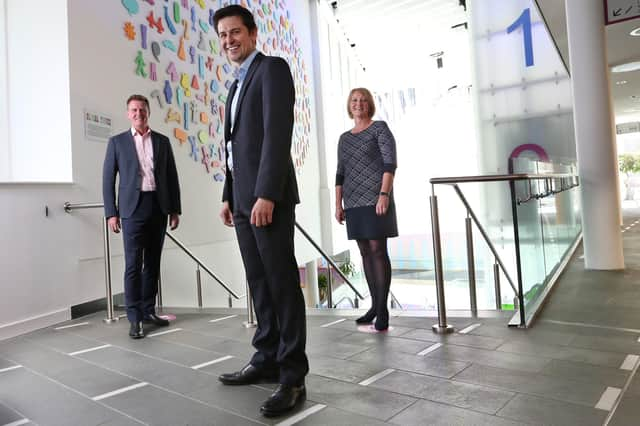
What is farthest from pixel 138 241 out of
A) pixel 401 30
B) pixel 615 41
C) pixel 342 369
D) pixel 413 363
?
pixel 401 30

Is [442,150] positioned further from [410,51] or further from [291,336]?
[291,336]

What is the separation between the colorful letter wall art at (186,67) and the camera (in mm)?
4273

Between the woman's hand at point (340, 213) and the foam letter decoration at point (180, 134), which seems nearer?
the woman's hand at point (340, 213)

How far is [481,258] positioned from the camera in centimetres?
933

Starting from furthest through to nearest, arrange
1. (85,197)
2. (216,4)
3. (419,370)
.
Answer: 1. (216,4)
2. (85,197)
3. (419,370)

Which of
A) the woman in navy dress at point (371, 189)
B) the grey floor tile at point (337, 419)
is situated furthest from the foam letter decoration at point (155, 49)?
the grey floor tile at point (337, 419)

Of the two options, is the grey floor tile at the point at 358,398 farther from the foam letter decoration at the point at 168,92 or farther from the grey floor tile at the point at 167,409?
the foam letter decoration at the point at 168,92

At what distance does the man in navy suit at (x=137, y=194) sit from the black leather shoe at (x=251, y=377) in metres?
1.16

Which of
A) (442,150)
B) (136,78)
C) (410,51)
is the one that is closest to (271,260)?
(136,78)

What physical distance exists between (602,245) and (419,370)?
125 inches

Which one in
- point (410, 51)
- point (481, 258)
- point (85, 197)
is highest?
point (410, 51)

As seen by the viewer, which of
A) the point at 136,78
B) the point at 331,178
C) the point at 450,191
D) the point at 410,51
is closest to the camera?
the point at 136,78

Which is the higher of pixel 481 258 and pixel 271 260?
pixel 271 260

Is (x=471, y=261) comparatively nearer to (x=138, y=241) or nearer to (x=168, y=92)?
(x=138, y=241)
